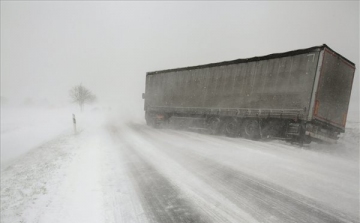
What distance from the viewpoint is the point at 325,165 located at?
6.08 m

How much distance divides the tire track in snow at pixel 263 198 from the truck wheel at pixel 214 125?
8.06m

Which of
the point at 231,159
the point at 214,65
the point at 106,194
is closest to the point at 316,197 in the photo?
the point at 231,159

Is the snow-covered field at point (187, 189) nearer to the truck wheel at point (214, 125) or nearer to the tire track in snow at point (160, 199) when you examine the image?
the tire track in snow at point (160, 199)

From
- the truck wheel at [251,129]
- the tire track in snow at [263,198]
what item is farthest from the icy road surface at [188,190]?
the truck wheel at [251,129]

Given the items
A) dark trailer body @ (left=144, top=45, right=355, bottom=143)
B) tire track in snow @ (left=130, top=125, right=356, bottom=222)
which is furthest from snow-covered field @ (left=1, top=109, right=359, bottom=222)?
dark trailer body @ (left=144, top=45, right=355, bottom=143)

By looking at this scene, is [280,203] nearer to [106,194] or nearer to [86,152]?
[106,194]

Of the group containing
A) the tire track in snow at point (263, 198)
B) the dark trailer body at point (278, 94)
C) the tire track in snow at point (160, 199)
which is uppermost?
the dark trailer body at point (278, 94)

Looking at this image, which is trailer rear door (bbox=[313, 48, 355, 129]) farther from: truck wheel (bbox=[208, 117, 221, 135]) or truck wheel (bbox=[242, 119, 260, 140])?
truck wheel (bbox=[208, 117, 221, 135])

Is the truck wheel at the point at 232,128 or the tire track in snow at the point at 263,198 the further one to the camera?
the truck wheel at the point at 232,128

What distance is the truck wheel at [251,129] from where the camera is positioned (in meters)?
11.4

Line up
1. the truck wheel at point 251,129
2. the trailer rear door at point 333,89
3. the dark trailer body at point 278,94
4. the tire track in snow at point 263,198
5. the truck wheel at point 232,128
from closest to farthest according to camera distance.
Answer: the tire track in snow at point 263,198 < the trailer rear door at point 333,89 < the dark trailer body at point 278,94 < the truck wheel at point 251,129 < the truck wheel at point 232,128

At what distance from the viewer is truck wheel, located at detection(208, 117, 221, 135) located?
13695 millimetres

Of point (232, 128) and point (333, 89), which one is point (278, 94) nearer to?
point (333, 89)

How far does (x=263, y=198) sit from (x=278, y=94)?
767 centimetres
